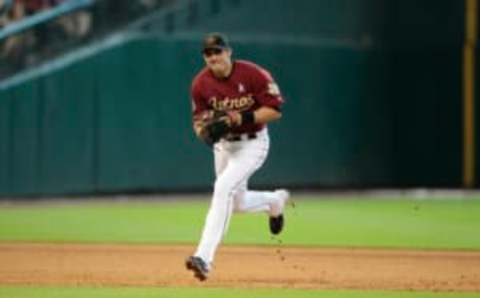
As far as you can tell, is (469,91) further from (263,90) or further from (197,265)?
(197,265)

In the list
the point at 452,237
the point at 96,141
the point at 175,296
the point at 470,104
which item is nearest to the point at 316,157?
the point at 470,104

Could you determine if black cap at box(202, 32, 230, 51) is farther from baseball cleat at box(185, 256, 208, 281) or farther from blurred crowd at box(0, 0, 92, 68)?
blurred crowd at box(0, 0, 92, 68)

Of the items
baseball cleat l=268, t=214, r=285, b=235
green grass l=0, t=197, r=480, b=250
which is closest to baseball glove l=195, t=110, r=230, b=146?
baseball cleat l=268, t=214, r=285, b=235

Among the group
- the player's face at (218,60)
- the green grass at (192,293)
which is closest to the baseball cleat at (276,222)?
the player's face at (218,60)

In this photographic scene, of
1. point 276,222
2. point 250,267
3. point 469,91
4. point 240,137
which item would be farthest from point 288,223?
point 469,91

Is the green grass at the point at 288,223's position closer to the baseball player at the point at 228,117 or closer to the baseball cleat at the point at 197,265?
the baseball player at the point at 228,117

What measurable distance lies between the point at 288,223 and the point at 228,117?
213 inches

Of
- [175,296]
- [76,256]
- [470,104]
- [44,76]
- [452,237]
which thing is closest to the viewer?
[175,296]

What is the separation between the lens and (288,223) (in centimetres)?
1377

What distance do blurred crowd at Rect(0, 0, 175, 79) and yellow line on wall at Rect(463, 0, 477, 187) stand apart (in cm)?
479

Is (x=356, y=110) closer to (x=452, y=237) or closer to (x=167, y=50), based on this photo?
(x=167, y=50)

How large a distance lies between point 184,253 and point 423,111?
1008 centimetres

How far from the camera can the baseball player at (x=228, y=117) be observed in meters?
8.32

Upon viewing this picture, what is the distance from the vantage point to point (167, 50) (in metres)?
18.0
